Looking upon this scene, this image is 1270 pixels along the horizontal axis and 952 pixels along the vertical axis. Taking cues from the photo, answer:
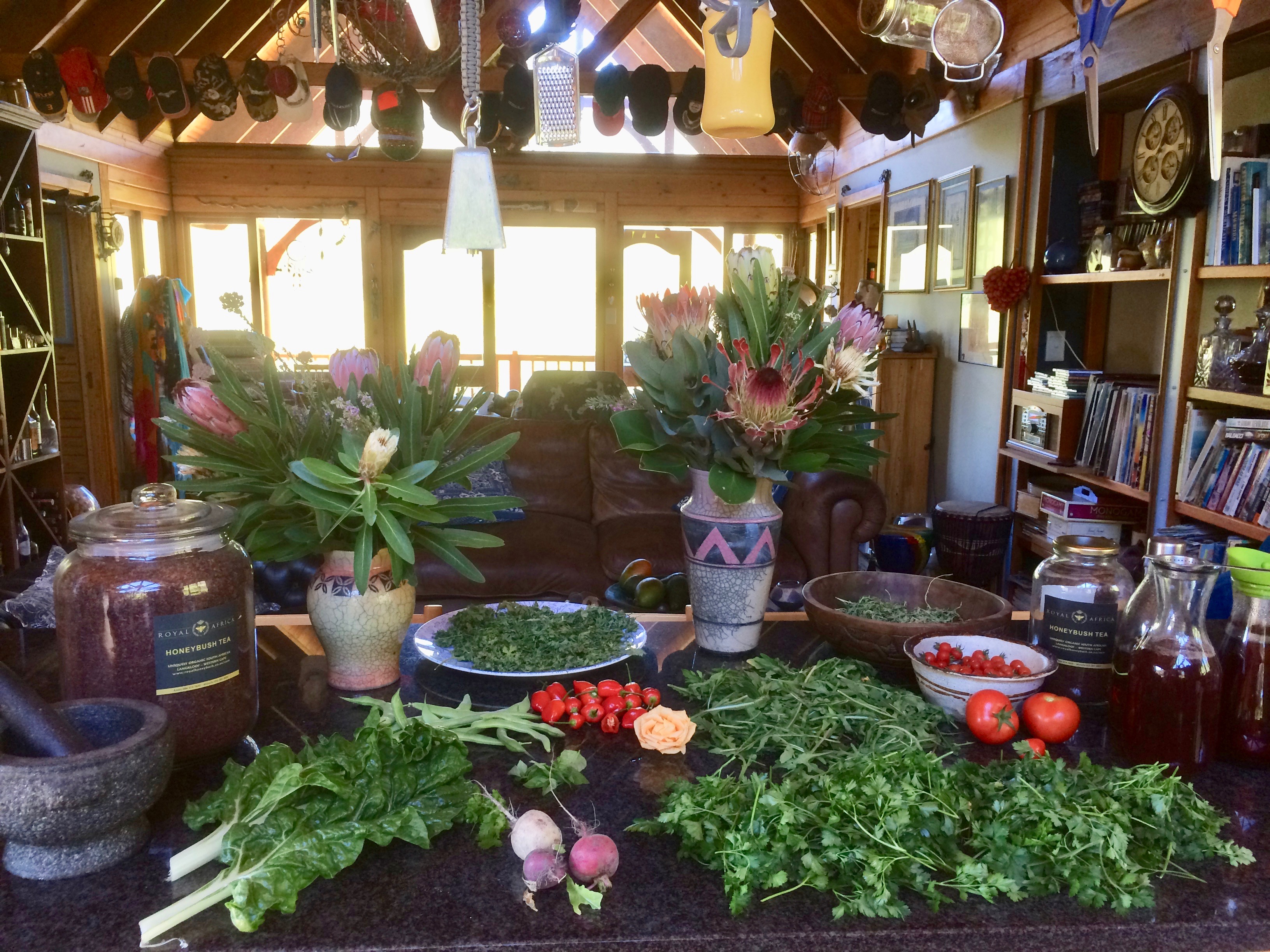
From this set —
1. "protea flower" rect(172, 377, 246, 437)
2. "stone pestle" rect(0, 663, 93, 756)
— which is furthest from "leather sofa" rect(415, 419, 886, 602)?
"stone pestle" rect(0, 663, 93, 756)

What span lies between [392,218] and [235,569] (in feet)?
24.1

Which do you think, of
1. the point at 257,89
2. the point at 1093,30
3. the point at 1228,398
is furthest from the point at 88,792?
the point at 257,89

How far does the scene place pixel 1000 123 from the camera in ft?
14.7

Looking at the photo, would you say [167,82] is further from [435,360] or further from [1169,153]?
[435,360]

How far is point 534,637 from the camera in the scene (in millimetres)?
1326

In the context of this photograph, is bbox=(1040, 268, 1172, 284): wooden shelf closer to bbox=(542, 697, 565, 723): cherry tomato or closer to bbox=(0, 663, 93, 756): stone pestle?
bbox=(542, 697, 565, 723): cherry tomato

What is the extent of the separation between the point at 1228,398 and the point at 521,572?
229 centimetres

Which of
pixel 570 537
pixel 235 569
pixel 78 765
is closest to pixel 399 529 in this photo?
pixel 235 569

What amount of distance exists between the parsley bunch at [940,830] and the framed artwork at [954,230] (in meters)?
4.28

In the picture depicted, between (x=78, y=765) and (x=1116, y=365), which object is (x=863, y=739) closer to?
(x=78, y=765)

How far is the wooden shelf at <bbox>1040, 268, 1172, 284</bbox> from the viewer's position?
127 inches

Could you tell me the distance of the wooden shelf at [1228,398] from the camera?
8.64ft

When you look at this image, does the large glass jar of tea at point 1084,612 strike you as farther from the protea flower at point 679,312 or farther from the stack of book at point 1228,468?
the stack of book at point 1228,468

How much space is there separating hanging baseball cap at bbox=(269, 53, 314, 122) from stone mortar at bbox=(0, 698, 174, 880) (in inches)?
194
